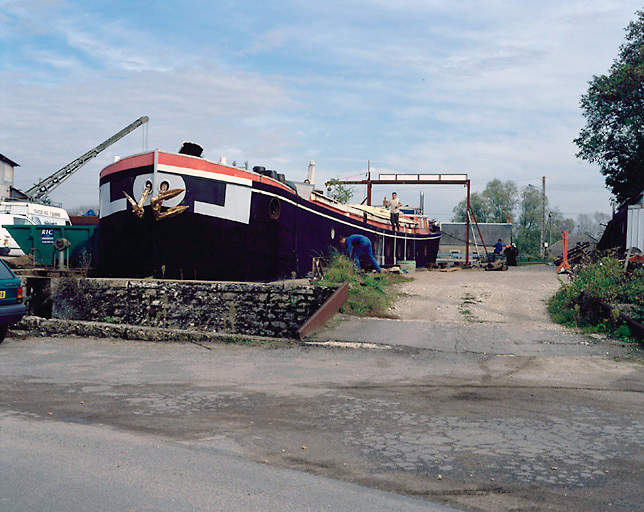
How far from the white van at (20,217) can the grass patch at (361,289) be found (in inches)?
486

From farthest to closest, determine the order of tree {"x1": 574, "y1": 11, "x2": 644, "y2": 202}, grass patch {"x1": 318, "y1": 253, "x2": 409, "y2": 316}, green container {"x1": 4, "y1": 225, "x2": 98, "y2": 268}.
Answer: tree {"x1": 574, "y1": 11, "x2": 644, "y2": 202} → green container {"x1": 4, "y1": 225, "x2": 98, "y2": 268} → grass patch {"x1": 318, "y1": 253, "x2": 409, "y2": 316}

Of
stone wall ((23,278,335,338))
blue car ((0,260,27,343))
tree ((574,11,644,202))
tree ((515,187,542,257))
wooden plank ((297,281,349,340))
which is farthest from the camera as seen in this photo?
tree ((515,187,542,257))

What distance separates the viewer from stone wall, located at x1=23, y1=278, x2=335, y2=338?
12.8 meters

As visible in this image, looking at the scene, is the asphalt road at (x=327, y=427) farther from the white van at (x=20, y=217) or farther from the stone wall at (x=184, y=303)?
the white van at (x=20, y=217)

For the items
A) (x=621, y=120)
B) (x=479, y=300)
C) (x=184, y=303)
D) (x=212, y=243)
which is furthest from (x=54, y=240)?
(x=621, y=120)

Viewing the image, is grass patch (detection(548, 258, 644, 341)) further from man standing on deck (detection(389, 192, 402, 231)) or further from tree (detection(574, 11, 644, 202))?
tree (detection(574, 11, 644, 202))

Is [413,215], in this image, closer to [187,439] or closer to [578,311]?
[578,311]

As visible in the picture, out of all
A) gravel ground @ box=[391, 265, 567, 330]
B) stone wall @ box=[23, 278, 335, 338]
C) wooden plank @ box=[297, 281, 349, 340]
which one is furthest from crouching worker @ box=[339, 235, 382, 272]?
wooden plank @ box=[297, 281, 349, 340]

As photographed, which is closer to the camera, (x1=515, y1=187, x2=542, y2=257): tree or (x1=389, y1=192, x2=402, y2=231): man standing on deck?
(x1=389, y1=192, x2=402, y2=231): man standing on deck

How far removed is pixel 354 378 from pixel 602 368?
11.7 feet

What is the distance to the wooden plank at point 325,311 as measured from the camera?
1116cm

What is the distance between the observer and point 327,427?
222 inches

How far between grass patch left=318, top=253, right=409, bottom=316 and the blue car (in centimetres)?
582

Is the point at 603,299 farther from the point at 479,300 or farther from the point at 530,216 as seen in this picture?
the point at 530,216
